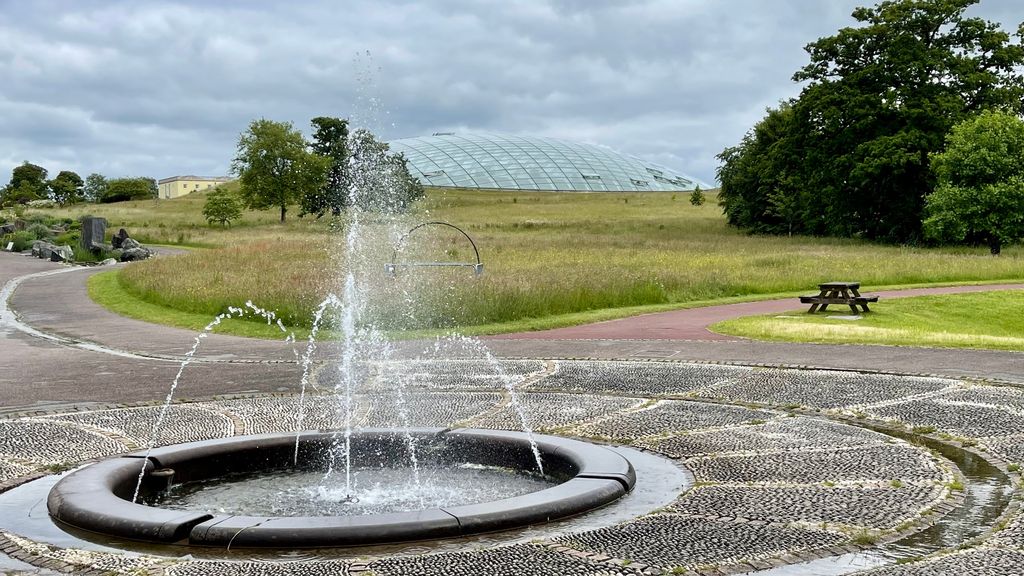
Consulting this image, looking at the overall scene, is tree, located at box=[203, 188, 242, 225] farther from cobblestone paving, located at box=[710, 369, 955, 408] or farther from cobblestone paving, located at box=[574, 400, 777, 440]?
cobblestone paving, located at box=[574, 400, 777, 440]

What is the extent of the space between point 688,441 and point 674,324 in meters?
12.2

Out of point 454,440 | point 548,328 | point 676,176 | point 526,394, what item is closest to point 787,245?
point 548,328

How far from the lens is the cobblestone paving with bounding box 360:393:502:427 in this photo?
980cm

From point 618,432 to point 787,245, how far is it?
39.1m

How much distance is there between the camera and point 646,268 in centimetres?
2948

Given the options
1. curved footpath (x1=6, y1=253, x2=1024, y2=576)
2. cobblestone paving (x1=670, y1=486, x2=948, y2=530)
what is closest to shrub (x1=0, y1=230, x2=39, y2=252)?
curved footpath (x1=6, y1=253, x2=1024, y2=576)

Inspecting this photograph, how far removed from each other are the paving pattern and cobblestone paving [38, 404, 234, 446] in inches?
1.2

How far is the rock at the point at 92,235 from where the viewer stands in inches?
1633

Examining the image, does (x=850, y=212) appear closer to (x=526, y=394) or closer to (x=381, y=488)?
(x=526, y=394)

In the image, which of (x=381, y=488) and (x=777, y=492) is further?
(x=381, y=488)

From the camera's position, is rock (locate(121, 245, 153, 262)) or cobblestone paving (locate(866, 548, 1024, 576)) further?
rock (locate(121, 245, 153, 262))

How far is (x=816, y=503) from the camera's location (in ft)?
20.5

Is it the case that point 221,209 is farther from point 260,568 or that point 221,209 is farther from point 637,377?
point 260,568

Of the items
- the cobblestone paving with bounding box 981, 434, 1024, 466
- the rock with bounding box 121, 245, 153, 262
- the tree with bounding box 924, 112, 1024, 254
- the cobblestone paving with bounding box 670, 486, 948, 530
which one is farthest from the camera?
the tree with bounding box 924, 112, 1024, 254
